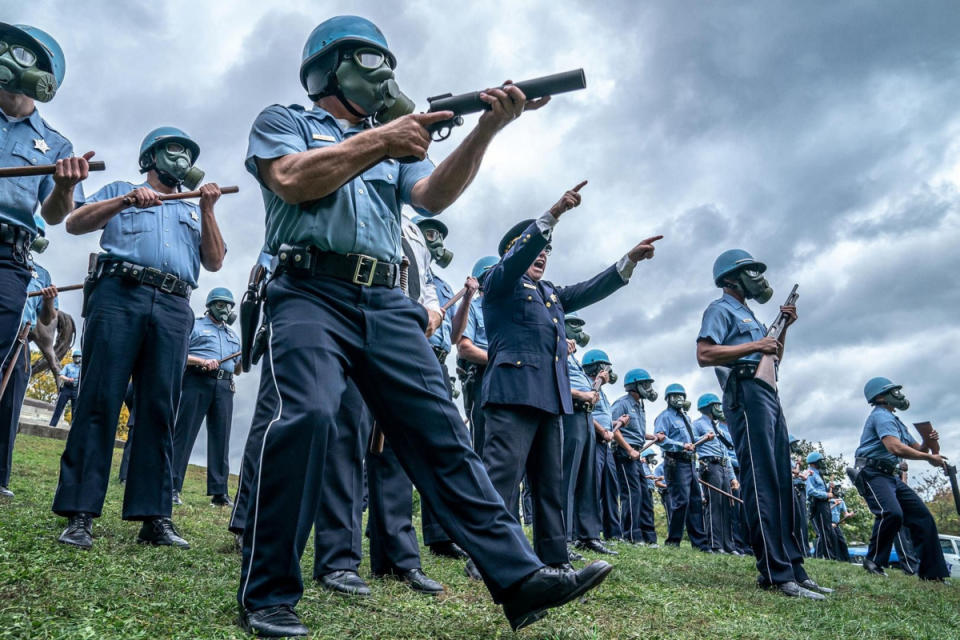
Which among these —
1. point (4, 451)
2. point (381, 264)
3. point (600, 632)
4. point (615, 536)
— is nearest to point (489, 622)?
point (600, 632)

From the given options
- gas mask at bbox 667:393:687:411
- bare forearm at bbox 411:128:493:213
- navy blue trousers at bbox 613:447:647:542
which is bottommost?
navy blue trousers at bbox 613:447:647:542

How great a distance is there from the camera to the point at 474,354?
7406 millimetres

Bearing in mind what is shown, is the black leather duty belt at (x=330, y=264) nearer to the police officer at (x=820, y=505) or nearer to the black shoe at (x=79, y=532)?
the black shoe at (x=79, y=532)

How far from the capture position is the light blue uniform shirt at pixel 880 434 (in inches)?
407

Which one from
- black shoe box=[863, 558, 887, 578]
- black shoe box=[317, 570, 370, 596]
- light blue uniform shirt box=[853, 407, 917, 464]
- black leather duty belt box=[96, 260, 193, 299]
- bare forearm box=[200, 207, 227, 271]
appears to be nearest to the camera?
black shoe box=[317, 570, 370, 596]

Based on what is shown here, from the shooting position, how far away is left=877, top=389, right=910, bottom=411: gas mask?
35.7 ft

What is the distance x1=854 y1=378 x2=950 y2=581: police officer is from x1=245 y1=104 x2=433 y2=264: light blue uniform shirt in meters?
9.40

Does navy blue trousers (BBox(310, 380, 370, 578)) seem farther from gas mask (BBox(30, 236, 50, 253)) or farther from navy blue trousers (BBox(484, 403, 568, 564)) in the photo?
gas mask (BBox(30, 236, 50, 253))

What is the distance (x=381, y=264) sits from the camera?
2.98m

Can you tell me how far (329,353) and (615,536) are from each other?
11.3 metres

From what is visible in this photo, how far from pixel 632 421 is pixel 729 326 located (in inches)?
326

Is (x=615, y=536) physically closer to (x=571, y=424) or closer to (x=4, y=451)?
(x=571, y=424)

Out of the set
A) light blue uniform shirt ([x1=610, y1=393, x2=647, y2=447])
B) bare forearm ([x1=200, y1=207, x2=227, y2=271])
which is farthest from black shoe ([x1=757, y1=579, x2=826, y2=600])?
light blue uniform shirt ([x1=610, y1=393, x2=647, y2=447])

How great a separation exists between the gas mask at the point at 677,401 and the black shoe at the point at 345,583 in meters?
12.3
